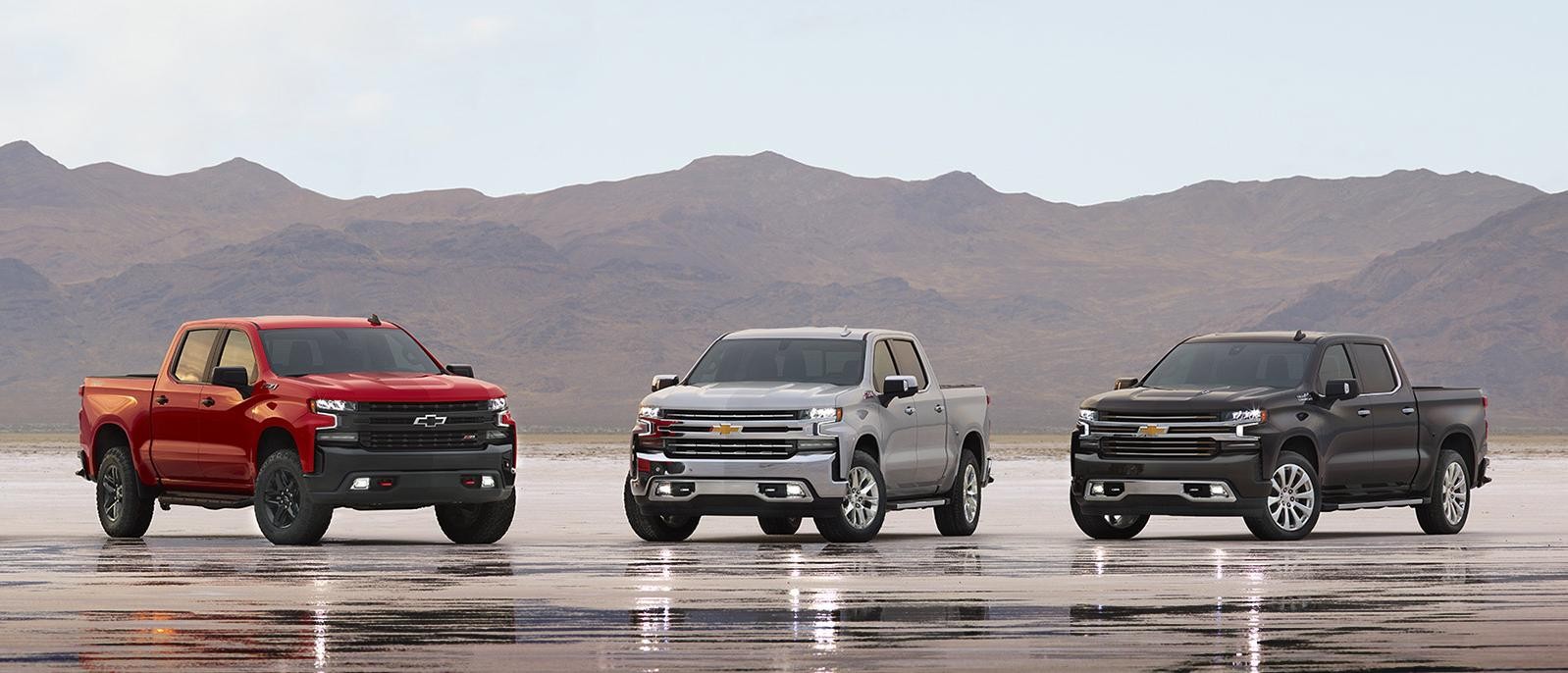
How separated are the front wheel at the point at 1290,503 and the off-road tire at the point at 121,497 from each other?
1053 cm

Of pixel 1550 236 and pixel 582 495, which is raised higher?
pixel 1550 236

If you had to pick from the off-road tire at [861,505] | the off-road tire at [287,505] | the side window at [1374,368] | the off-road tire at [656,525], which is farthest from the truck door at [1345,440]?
the off-road tire at [287,505]

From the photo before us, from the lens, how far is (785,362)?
23.3 meters

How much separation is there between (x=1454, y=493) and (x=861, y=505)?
21.8 feet

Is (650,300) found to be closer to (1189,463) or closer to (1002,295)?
(1002,295)

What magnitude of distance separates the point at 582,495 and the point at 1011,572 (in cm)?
1928

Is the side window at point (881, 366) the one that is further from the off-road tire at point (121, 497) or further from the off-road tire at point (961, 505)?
the off-road tire at point (121, 497)

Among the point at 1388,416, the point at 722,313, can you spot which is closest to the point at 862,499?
the point at 1388,416

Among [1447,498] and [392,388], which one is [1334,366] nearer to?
[1447,498]

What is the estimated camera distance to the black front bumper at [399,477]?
2167cm

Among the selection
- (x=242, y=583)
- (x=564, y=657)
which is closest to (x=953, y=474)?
(x=242, y=583)

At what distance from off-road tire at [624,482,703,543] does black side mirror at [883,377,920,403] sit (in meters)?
2.12

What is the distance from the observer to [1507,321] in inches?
6639

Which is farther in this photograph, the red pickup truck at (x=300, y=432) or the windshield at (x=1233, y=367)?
the windshield at (x=1233, y=367)
